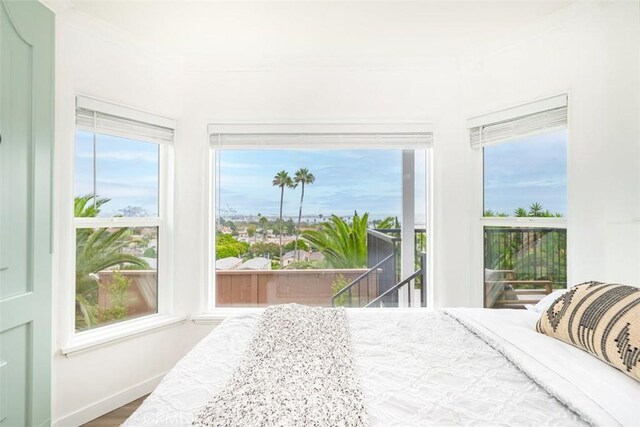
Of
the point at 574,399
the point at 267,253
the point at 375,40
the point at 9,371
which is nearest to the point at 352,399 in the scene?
the point at 574,399

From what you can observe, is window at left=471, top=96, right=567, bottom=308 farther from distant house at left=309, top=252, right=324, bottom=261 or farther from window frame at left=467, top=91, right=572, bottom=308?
distant house at left=309, top=252, right=324, bottom=261

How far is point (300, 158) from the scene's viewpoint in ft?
9.81

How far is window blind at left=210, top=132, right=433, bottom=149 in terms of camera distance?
2.86 m

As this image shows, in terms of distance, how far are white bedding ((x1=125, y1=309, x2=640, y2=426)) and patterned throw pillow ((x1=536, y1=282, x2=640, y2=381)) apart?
0.13ft

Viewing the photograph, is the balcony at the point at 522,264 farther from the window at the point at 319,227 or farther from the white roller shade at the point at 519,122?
the white roller shade at the point at 519,122

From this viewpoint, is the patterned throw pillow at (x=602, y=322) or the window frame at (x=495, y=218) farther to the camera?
the window frame at (x=495, y=218)

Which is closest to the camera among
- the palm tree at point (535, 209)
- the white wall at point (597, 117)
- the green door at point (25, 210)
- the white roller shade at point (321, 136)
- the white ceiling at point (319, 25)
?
the green door at point (25, 210)

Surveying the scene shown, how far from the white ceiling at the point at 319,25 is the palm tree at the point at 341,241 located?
4.34 feet

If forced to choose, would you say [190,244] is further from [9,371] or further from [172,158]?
[9,371]

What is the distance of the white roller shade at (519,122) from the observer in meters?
2.32

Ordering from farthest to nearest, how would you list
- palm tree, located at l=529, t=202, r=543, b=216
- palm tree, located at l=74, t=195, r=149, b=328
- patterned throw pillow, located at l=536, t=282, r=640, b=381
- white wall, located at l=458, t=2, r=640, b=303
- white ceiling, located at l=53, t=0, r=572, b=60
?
1. palm tree, located at l=529, t=202, r=543, b=216
2. palm tree, located at l=74, t=195, r=149, b=328
3. white ceiling, located at l=53, t=0, r=572, b=60
4. white wall, located at l=458, t=2, r=640, b=303
5. patterned throw pillow, located at l=536, t=282, r=640, b=381

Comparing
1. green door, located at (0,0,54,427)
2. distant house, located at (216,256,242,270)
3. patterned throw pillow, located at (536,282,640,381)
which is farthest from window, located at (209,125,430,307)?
patterned throw pillow, located at (536,282,640,381)

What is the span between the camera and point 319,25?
7.65 feet

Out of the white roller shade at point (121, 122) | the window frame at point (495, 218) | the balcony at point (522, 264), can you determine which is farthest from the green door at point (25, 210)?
the balcony at point (522, 264)
